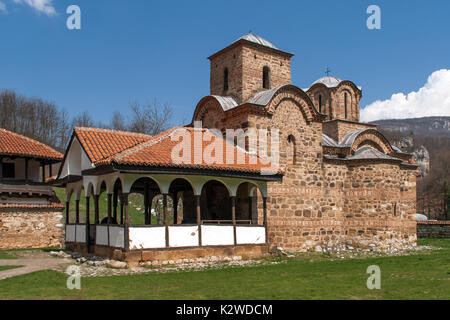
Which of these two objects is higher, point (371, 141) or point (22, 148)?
point (371, 141)

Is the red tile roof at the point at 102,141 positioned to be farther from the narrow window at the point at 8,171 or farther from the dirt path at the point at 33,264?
the narrow window at the point at 8,171

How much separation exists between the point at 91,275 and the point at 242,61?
10096 mm

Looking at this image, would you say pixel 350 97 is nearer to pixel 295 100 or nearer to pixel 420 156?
pixel 295 100

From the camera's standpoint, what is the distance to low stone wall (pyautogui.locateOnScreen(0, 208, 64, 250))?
18219 mm

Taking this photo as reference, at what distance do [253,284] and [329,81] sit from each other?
14995 millimetres

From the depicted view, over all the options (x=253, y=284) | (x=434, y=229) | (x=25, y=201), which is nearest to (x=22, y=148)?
(x=25, y=201)

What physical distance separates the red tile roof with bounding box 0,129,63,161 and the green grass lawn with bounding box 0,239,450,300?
1038 cm

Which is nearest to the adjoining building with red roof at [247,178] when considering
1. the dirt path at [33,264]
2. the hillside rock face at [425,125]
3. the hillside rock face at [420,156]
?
the dirt path at [33,264]

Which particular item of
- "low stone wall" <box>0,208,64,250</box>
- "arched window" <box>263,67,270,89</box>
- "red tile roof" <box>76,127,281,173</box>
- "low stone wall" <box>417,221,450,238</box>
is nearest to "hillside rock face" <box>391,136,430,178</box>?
"low stone wall" <box>417,221,450,238</box>

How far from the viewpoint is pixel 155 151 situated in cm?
1222

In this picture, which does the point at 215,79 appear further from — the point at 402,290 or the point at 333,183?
the point at 402,290

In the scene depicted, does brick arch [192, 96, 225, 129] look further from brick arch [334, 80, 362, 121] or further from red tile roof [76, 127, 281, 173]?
brick arch [334, 80, 362, 121]

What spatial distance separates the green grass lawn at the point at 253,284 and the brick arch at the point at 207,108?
716 cm
